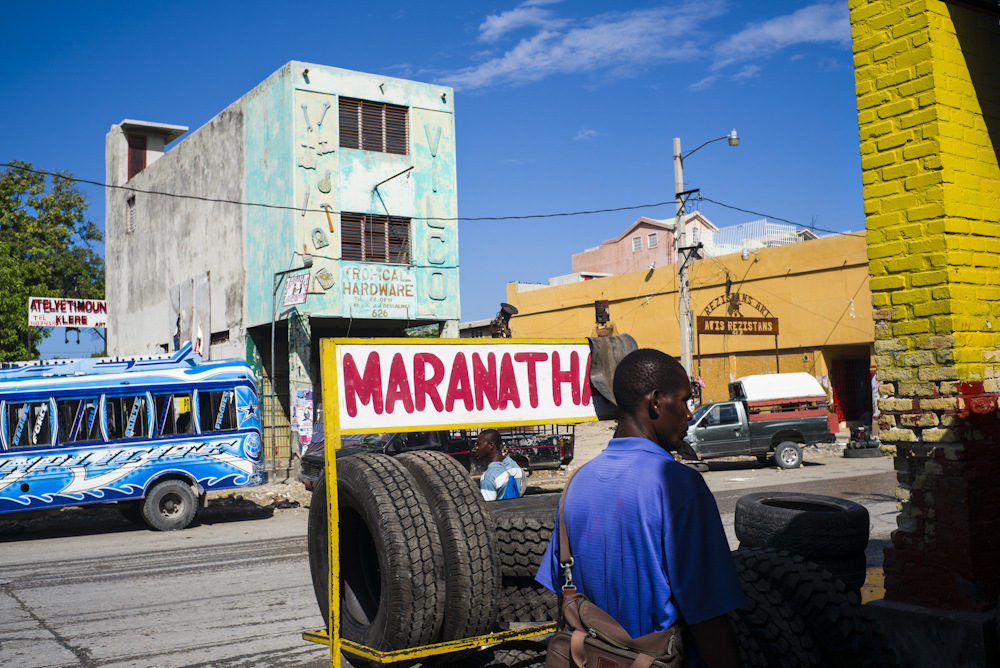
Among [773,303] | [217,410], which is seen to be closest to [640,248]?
[773,303]

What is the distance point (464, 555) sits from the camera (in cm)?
397

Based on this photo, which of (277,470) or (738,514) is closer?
(738,514)

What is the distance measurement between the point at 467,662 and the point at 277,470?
60.4 ft

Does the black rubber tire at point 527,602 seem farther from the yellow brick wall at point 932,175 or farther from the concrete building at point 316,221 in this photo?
the concrete building at point 316,221

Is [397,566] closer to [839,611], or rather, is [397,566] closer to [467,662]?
[467,662]

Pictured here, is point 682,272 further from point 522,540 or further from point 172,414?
point 522,540

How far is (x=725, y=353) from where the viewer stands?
32281 mm

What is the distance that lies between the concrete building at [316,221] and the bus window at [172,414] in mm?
5306

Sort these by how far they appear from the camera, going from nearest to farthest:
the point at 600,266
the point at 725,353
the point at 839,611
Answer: the point at 839,611
the point at 725,353
the point at 600,266

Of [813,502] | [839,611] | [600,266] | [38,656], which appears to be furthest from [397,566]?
[600,266]

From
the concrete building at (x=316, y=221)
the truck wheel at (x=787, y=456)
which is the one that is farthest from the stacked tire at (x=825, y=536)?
the truck wheel at (x=787, y=456)

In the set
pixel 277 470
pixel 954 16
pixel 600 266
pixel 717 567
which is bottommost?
pixel 277 470

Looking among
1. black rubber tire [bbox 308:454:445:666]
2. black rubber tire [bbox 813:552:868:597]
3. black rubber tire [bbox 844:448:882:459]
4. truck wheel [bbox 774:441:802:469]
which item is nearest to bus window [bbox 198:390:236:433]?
black rubber tire [bbox 308:454:445:666]

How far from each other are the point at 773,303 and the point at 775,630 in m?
29.3
